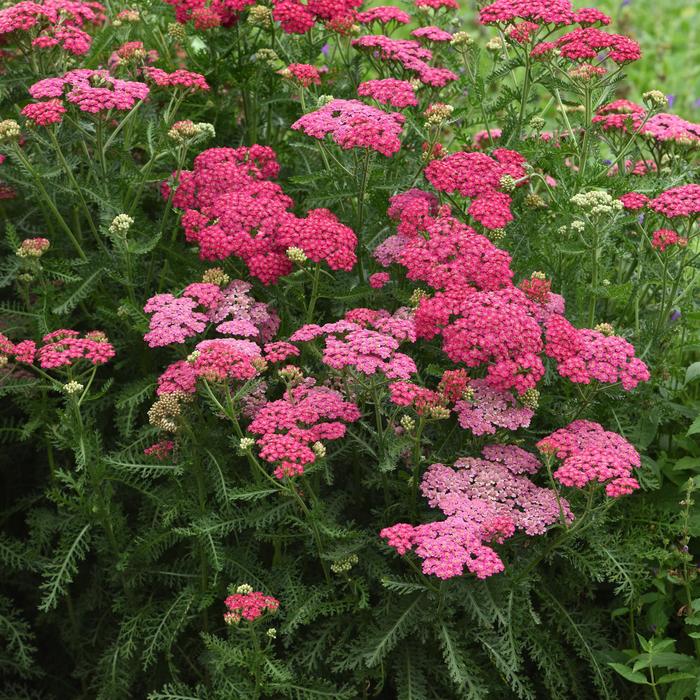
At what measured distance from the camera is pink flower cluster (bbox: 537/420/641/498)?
2795 millimetres

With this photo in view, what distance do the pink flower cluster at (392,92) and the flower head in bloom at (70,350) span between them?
138cm

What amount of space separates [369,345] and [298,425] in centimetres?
36

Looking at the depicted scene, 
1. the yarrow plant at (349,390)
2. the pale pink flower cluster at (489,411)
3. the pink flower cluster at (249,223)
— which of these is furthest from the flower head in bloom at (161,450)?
the pale pink flower cluster at (489,411)

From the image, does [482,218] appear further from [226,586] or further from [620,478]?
[226,586]

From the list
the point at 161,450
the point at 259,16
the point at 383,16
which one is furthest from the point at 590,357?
the point at 259,16

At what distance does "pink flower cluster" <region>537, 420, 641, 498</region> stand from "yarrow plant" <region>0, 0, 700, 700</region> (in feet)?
0.05

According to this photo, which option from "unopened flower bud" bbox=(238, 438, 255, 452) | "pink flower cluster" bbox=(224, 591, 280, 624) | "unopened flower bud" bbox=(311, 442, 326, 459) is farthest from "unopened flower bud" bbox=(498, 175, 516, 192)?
"pink flower cluster" bbox=(224, 591, 280, 624)

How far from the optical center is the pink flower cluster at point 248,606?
2.68 meters

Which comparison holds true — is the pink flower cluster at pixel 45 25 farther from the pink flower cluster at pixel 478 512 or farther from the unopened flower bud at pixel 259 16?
the pink flower cluster at pixel 478 512

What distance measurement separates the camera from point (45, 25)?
3.69 meters

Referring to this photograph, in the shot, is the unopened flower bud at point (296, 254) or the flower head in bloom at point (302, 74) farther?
the flower head in bloom at point (302, 74)

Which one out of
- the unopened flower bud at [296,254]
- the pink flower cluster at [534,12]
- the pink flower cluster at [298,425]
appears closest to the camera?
the pink flower cluster at [298,425]

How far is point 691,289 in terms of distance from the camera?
3652 mm

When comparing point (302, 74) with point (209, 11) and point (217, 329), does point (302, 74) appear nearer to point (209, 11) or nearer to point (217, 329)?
point (209, 11)
